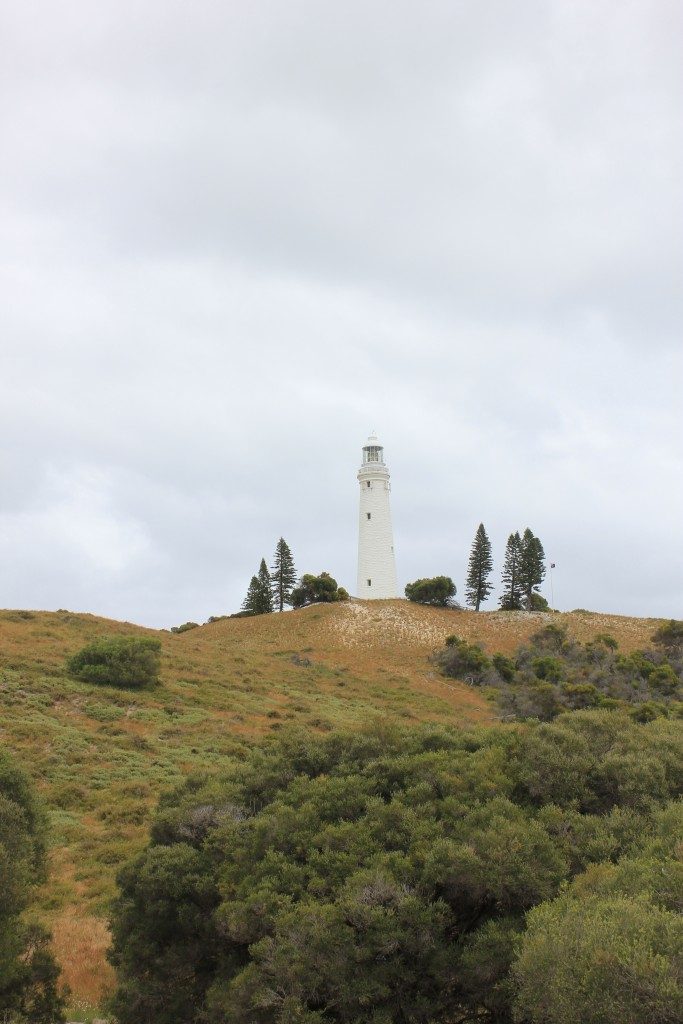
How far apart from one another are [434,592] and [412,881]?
52.9 m

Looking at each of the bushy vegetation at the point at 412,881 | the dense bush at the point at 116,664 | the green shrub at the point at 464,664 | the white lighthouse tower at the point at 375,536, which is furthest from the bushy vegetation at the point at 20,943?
the white lighthouse tower at the point at 375,536

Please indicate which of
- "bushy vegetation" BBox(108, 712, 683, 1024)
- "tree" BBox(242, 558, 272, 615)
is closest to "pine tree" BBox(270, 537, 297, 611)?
"tree" BBox(242, 558, 272, 615)

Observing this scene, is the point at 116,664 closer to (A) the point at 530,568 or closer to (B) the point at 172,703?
(B) the point at 172,703

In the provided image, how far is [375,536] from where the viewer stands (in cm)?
6231

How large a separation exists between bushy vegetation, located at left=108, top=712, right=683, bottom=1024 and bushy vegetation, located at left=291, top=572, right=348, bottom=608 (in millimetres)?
50163

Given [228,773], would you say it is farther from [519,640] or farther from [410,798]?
[519,640]

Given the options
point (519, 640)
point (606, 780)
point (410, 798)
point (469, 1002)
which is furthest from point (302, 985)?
point (519, 640)

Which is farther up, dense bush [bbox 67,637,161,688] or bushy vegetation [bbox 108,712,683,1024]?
dense bush [bbox 67,637,161,688]

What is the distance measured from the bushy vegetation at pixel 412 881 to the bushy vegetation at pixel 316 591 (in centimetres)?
5016

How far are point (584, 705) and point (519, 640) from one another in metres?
17.2

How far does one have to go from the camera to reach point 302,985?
31.6ft

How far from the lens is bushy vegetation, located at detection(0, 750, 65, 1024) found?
A: 11238 mm

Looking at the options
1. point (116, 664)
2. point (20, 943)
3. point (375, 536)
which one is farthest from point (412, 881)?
point (375, 536)

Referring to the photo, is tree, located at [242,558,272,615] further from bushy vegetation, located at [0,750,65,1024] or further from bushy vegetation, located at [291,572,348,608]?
bushy vegetation, located at [0,750,65,1024]
